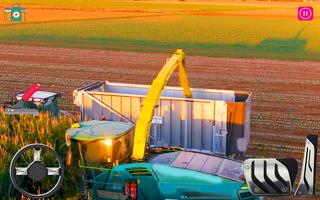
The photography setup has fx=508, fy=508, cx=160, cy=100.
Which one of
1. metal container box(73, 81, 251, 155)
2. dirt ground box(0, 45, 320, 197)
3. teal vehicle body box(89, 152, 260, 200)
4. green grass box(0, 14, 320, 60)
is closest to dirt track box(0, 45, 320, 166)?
dirt ground box(0, 45, 320, 197)

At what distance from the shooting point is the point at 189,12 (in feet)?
286

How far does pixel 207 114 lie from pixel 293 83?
52.2 feet

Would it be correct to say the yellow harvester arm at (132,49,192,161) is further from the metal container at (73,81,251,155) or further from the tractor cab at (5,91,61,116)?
the tractor cab at (5,91,61,116)

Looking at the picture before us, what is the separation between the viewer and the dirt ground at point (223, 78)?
1877 centimetres

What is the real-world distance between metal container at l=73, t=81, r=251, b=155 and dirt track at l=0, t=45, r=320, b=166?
10.1 ft

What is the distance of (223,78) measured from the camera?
29.5 metres

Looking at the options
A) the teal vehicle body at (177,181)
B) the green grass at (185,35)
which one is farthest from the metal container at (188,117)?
the green grass at (185,35)

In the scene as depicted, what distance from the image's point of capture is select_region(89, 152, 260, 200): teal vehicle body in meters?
8.29

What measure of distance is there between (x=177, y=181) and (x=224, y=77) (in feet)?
71.9

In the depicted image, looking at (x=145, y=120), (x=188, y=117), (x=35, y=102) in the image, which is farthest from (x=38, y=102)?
(x=145, y=120)

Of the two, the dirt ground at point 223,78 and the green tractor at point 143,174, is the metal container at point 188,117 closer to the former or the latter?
the dirt ground at point 223,78

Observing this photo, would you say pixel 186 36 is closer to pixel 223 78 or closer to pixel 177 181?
pixel 223 78

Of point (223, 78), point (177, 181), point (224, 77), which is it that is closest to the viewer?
point (177, 181)

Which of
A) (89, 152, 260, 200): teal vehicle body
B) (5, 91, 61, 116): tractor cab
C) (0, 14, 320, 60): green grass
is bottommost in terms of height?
(89, 152, 260, 200): teal vehicle body
